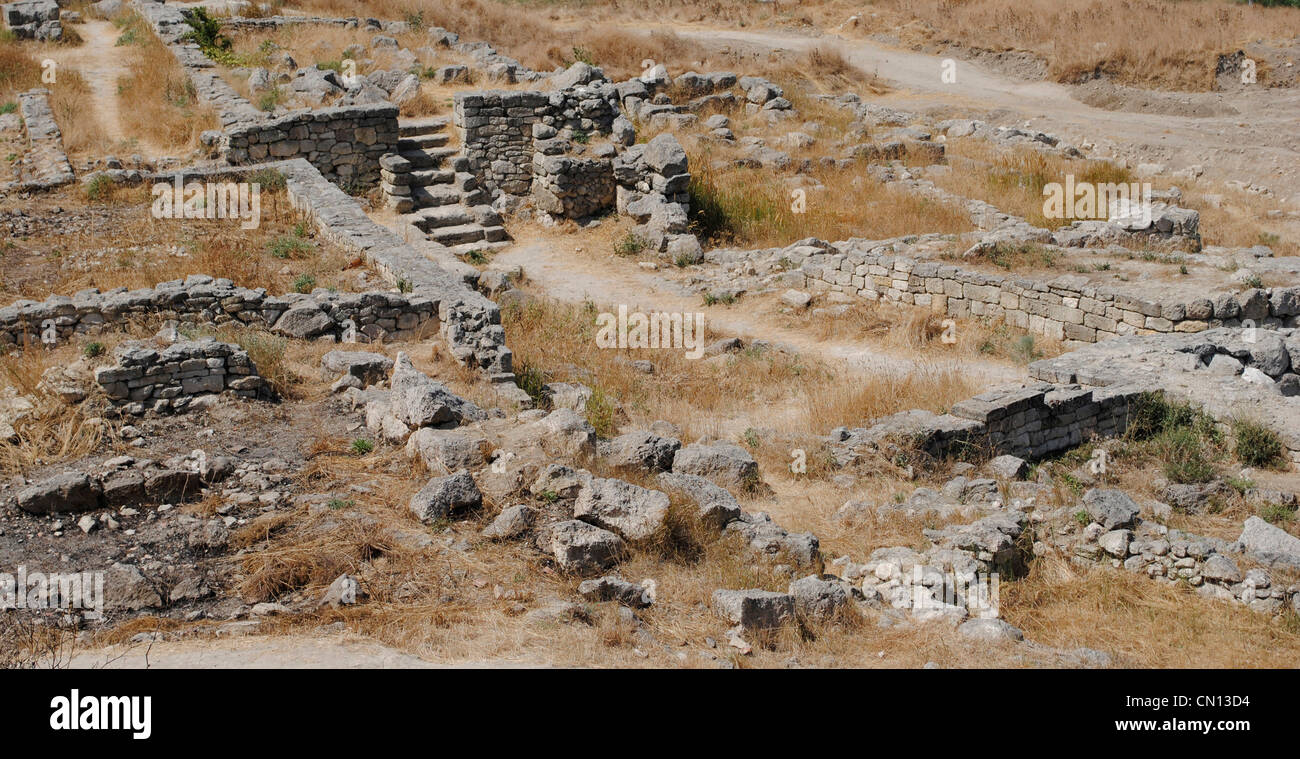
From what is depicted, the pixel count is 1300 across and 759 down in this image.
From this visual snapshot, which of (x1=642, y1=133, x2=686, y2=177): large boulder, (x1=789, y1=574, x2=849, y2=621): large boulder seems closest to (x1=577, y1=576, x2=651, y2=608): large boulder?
(x1=789, y1=574, x2=849, y2=621): large boulder

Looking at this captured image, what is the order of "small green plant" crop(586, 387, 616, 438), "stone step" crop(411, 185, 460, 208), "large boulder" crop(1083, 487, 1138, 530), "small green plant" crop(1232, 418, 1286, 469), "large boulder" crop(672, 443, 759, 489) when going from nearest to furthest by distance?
"large boulder" crop(1083, 487, 1138, 530) → "large boulder" crop(672, 443, 759, 489) → "small green plant" crop(1232, 418, 1286, 469) → "small green plant" crop(586, 387, 616, 438) → "stone step" crop(411, 185, 460, 208)

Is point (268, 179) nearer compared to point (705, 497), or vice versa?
point (705, 497)

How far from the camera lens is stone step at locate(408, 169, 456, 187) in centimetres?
1795

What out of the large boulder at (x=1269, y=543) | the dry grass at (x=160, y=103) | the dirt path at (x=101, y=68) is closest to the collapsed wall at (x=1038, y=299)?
the large boulder at (x=1269, y=543)

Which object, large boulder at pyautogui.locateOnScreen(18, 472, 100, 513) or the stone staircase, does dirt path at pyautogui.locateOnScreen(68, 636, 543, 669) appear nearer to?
large boulder at pyautogui.locateOnScreen(18, 472, 100, 513)

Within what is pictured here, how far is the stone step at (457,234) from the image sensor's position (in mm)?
16703

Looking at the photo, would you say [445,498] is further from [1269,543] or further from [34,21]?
[34,21]

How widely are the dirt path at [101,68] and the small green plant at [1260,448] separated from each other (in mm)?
16254

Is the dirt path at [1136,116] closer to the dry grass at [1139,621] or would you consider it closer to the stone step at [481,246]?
the stone step at [481,246]

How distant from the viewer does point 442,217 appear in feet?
56.2

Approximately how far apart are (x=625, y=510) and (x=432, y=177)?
473 inches

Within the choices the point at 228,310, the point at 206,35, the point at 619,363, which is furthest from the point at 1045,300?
the point at 206,35

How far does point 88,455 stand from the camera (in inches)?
311

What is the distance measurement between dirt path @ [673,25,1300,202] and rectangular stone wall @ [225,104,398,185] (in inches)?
511
